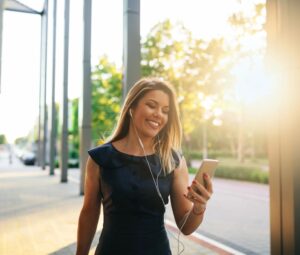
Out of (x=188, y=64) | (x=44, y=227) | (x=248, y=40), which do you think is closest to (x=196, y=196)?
(x=44, y=227)

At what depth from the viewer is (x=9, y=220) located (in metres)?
8.05

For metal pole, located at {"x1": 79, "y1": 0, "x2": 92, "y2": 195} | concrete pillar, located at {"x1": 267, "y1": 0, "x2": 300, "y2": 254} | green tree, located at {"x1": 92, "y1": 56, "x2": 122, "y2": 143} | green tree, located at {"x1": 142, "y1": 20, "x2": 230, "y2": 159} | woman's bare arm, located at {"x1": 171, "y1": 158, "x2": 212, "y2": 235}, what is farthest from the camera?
green tree, located at {"x1": 92, "y1": 56, "x2": 122, "y2": 143}

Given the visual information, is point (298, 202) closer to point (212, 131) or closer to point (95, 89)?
point (95, 89)

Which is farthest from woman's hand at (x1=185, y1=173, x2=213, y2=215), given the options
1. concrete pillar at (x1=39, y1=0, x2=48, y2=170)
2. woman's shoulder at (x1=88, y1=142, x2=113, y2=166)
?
concrete pillar at (x1=39, y1=0, x2=48, y2=170)

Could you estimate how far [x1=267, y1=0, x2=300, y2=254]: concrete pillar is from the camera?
2.35 meters

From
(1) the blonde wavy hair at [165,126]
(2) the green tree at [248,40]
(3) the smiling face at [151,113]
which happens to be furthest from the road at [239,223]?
(2) the green tree at [248,40]

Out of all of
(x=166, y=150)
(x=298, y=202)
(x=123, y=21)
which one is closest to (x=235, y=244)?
(x=123, y=21)

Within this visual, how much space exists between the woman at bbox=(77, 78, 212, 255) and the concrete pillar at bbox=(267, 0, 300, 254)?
0.70 meters

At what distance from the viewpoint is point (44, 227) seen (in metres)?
7.33

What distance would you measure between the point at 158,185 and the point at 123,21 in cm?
524

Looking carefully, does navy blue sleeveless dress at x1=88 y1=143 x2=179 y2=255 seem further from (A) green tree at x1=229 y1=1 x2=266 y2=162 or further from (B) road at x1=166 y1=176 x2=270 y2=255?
(A) green tree at x1=229 y1=1 x2=266 y2=162

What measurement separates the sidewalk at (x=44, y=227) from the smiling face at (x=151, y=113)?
276cm

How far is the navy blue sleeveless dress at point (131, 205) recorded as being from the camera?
179 cm

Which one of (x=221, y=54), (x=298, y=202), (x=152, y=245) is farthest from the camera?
Result: (x=221, y=54)
